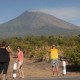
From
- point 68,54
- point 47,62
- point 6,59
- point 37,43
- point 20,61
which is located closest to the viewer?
point 6,59

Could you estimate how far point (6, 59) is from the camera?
19.5 m

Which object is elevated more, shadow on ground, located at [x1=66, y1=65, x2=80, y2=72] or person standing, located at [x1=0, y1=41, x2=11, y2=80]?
person standing, located at [x1=0, y1=41, x2=11, y2=80]

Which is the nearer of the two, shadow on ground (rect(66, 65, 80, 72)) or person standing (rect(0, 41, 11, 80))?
person standing (rect(0, 41, 11, 80))

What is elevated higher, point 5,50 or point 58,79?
point 5,50

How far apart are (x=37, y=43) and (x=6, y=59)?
44.5 meters

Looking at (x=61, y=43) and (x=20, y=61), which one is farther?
(x=61, y=43)

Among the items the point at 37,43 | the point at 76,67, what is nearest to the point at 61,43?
the point at 37,43

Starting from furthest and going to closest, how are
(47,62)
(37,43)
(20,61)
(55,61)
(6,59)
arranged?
(37,43) < (47,62) < (55,61) < (20,61) < (6,59)

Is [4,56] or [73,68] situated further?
[73,68]

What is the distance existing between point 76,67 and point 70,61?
0.66 meters

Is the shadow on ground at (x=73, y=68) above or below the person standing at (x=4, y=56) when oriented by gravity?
below

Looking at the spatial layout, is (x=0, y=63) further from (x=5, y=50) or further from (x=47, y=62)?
(x=47, y=62)

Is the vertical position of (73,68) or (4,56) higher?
(4,56)

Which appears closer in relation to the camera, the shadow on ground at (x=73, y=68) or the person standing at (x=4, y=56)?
the person standing at (x=4, y=56)
